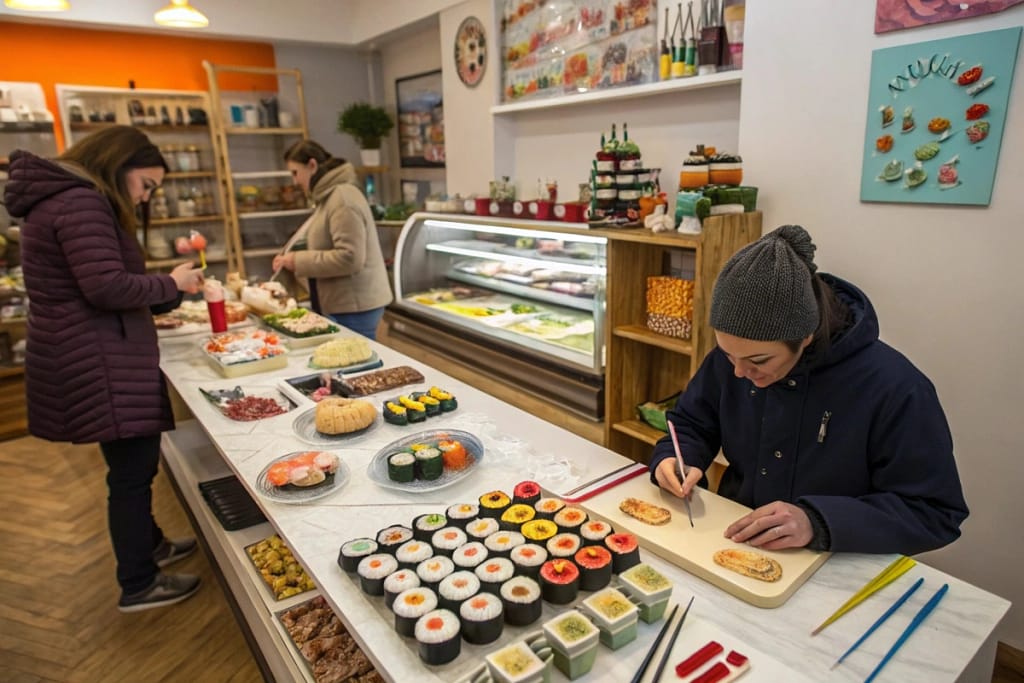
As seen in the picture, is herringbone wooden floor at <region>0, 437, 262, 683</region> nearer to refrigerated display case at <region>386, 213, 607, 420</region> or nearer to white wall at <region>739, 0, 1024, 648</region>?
refrigerated display case at <region>386, 213, 607, 420</region>

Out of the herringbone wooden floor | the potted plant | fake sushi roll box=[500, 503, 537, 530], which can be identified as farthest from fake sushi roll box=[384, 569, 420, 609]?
the potted plant

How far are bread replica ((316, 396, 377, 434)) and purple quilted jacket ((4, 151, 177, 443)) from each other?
2.74 feet

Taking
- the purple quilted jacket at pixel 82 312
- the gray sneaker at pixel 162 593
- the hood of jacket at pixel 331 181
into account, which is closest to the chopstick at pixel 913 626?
the purple quilted jacket at pixel 82 312

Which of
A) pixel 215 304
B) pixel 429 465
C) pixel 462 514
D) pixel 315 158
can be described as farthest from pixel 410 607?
pixel 315 158

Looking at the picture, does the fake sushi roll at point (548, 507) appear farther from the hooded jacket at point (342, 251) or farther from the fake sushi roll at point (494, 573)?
the hooded jacket at point (342, 251)

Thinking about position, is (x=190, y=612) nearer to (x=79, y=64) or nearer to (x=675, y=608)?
(x=675, y=608)

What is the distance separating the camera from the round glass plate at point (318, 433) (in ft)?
6.93

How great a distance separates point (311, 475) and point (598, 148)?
117 inches

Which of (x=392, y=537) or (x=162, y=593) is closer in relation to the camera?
(x=392, y=537)

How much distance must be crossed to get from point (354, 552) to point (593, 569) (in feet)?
1.76

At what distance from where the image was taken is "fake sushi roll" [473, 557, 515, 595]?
4.18 ft

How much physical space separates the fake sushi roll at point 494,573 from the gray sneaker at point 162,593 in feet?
7.06

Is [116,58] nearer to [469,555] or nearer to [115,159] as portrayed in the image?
[115,159]

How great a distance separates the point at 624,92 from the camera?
3.52 metres
